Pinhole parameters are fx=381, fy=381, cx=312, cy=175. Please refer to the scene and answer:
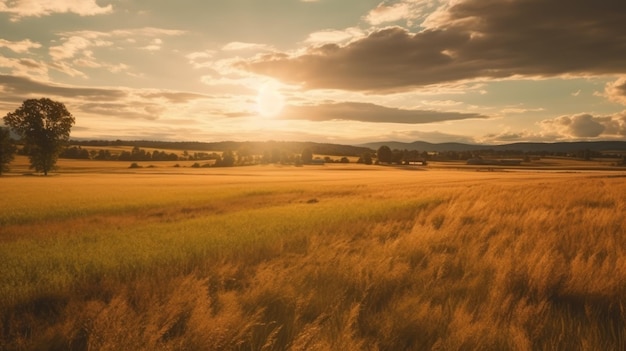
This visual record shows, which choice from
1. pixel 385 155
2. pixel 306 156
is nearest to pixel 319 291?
pixel 306 156

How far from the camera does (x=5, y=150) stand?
57.2 metres

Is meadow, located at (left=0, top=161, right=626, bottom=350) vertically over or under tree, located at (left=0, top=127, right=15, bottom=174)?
under

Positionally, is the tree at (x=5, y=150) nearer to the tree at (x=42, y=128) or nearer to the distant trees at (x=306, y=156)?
the tree at (x=42, y=128)

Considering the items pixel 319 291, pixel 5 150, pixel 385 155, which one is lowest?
pixel 319 291

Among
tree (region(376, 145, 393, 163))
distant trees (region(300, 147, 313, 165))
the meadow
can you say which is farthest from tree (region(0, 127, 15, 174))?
tree (region(376, 145, 393, 163))

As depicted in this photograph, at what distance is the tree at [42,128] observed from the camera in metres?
53.9

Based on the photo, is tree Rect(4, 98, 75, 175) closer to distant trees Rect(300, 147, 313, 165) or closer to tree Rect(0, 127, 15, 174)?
tree Rect(0, 127, 15, 174)

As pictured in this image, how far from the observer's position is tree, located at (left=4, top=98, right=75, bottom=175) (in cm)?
5391

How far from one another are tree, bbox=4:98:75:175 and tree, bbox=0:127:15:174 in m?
4.74

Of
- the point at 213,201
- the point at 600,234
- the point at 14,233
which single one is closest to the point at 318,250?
the point at 600,234

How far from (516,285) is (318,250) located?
373cm

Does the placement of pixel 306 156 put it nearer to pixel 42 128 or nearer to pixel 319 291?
pixel 42 128

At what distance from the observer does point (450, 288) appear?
5.66 meters

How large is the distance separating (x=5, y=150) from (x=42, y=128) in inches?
297
